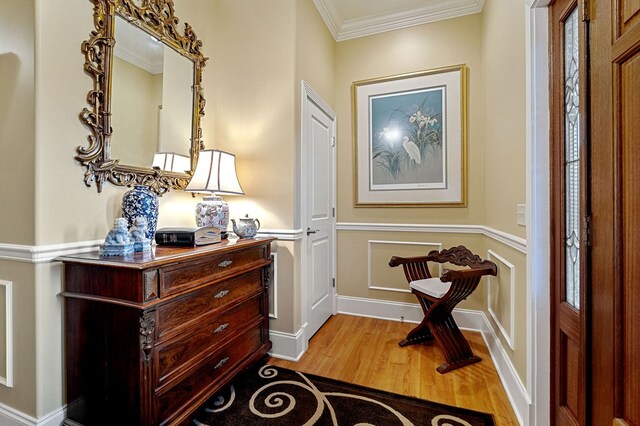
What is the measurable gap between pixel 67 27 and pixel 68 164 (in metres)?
0.67

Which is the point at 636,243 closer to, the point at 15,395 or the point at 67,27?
the point at 67,27

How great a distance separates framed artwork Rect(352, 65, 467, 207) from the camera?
108 inches

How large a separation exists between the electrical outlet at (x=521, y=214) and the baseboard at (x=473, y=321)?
2.80ft

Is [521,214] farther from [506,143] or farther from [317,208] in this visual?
[317,208]

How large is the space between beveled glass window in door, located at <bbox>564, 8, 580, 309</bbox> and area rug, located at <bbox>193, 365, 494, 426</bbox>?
2.99 feet

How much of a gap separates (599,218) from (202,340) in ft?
5.92

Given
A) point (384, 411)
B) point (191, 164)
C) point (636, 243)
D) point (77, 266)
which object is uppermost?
point (191, 164)

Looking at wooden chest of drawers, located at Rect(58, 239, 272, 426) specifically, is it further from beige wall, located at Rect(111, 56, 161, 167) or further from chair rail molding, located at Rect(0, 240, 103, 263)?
beige wall, located at Rect(111, 56, 161, 167)

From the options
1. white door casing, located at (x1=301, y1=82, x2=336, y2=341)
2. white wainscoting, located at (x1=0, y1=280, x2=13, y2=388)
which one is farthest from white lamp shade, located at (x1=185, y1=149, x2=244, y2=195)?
white wainscoting, located at (x1=0, y1=280, x2=13, y2=388)

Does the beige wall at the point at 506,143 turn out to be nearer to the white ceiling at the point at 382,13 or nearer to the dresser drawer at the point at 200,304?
the white ceiling at the point at 382,13

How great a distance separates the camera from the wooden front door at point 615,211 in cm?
84

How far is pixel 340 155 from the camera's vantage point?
10.3 feet

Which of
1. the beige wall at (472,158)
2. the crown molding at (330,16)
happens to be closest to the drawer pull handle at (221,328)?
the beige wall at (472,158)

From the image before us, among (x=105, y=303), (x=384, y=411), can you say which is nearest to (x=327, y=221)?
(x=384, y=411)
